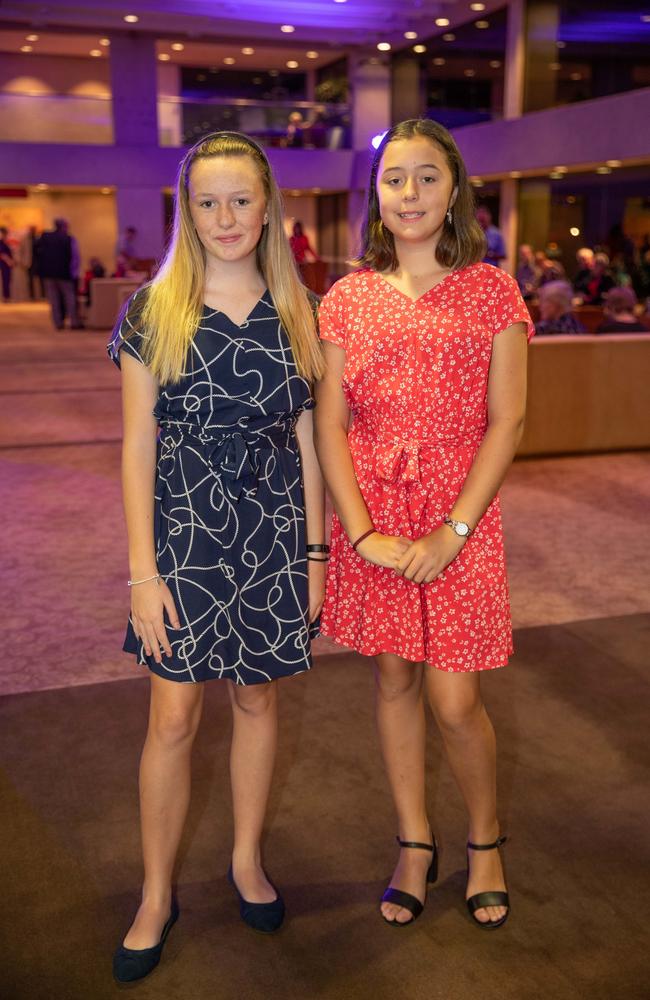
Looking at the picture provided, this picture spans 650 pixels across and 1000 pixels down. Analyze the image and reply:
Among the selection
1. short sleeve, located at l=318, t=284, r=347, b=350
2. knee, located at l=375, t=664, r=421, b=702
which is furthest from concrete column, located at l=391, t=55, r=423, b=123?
knee, located at l=375, t=664, r=421, b=702

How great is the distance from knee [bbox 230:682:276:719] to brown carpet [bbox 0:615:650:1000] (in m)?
0.46

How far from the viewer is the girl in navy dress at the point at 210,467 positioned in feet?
6.29

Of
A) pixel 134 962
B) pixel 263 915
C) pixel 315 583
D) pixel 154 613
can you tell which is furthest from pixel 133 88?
pixel 134 962

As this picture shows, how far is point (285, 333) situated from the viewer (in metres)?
2.00

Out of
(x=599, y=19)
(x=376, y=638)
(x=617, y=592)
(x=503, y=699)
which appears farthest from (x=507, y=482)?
(x=599, y=19)

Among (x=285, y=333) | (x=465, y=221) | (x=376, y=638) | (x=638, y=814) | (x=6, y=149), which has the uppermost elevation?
(x=6, y=149)

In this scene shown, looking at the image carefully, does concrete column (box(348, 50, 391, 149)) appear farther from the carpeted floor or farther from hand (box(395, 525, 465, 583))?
hand (box(395, 525, 465, 583))

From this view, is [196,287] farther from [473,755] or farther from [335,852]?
[335,852]

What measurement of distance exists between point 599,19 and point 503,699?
1586 cm

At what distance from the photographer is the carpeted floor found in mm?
2041

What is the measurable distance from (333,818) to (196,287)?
1.40m

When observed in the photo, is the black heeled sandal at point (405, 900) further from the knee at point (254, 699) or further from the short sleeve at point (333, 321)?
the short sleeve at point (333, 321)

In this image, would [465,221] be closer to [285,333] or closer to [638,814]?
[285,333]

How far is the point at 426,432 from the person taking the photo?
205cm
